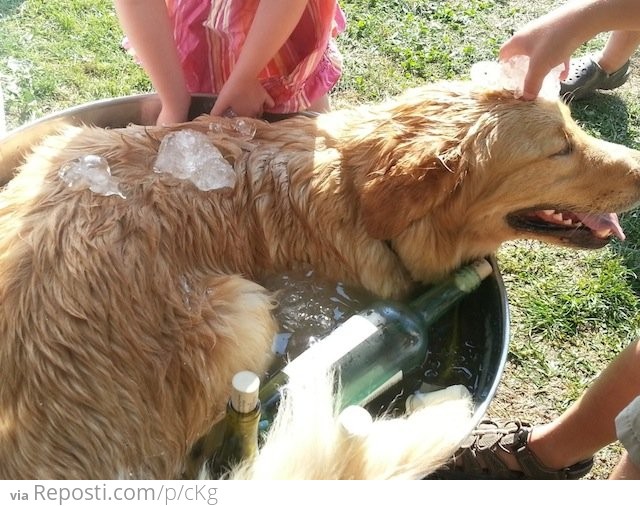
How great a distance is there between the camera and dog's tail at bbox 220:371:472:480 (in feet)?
5.53

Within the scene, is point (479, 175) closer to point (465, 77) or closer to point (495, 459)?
point (495, 459)

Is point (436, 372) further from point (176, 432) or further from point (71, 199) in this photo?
point (71, 199)

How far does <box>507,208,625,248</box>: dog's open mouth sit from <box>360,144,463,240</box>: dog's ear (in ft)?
1.11

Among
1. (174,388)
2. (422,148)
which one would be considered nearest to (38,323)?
(174,388)

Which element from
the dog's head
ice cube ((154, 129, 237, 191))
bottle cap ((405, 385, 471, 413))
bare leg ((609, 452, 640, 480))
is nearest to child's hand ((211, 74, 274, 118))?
ice cube ((154, 129, 237, 191))

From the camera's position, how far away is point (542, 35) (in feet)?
7.48

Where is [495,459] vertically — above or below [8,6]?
below

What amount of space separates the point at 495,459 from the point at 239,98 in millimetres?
1877

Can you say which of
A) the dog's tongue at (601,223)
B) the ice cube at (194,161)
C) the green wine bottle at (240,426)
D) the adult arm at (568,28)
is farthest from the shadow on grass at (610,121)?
the green wine bottle at (240,426)

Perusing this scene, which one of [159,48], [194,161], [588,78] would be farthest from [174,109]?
[588,78]

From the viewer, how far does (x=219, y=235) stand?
2.40 meters

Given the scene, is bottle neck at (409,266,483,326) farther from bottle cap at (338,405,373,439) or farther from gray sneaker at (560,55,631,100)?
gray sneaker at (560,55,631,100)

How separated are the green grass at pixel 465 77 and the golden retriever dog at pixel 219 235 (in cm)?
92

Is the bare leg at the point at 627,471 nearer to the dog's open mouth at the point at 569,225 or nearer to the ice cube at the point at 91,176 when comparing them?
the dog's open mouth at the point at 569,225
